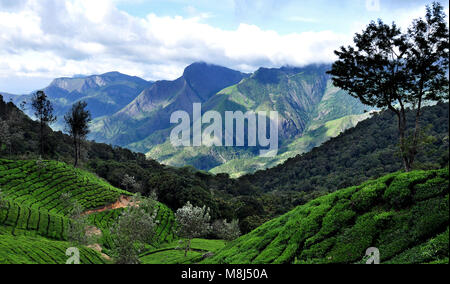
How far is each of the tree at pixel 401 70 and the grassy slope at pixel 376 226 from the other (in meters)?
9.83

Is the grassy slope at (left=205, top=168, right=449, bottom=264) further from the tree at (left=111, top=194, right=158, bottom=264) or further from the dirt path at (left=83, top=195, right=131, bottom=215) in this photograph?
the dirt path at (left=83, top=195, right=131, bottom=215)

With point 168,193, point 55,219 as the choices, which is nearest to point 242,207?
point 168,193

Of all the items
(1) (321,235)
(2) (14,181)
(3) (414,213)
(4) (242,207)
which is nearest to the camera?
(3) (414,213)

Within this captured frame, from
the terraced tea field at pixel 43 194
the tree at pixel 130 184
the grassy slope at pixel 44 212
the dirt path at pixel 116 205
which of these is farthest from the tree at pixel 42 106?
the tree at pixel 130 184

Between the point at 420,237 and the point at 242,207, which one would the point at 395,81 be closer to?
the point at 420,237

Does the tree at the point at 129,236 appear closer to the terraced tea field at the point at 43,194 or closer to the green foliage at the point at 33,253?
the green foliage at the point at 33,253

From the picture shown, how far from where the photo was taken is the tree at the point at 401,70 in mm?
27234

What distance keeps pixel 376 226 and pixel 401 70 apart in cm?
1955

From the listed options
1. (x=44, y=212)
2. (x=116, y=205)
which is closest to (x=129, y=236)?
(x=44, y=212)

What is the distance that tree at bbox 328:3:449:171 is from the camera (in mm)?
27234

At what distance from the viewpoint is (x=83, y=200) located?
84.4 metres

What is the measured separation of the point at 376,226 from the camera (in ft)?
58.4
